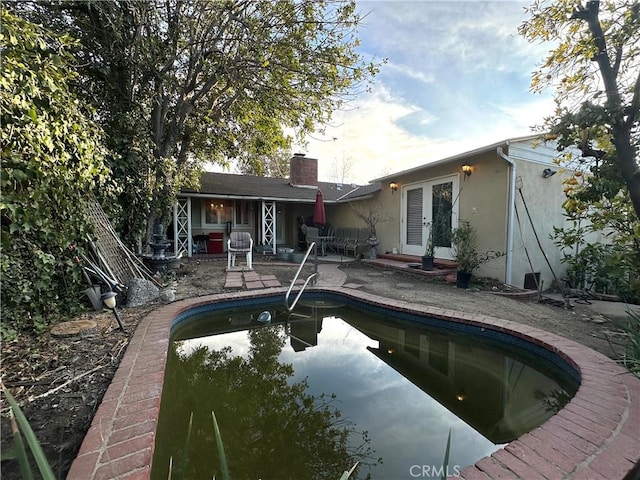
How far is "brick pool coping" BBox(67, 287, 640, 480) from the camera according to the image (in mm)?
1457

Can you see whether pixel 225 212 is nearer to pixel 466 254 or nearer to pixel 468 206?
pixel 468 206

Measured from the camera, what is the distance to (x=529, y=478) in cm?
142

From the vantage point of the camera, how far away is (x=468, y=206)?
21.7 ft

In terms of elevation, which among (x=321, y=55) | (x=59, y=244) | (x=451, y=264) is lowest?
(x=451, y=264)

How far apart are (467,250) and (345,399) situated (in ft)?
15.7

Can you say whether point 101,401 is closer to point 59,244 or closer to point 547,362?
point 59,244

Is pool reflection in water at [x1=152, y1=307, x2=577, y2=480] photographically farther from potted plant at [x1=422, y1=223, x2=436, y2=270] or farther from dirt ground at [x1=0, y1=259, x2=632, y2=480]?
potted plant at [x1=422, y1=223, x2=436, y2=270]

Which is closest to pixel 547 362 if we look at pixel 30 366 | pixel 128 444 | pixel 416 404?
pixel 416 404

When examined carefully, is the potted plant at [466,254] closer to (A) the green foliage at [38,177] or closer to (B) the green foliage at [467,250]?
(B) the green foliage at [467,250]

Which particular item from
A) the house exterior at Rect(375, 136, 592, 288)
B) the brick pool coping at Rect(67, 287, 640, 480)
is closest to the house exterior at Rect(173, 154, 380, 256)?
the house exterior at Rect(375, 136, 592, 288)

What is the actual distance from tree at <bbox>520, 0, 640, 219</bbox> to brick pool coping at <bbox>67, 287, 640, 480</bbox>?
160cm

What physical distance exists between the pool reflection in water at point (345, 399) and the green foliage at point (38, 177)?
155 centimetres

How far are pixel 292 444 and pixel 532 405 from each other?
2063 mm

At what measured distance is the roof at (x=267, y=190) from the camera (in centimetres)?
1010
